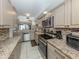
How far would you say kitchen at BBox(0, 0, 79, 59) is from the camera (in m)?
1.67

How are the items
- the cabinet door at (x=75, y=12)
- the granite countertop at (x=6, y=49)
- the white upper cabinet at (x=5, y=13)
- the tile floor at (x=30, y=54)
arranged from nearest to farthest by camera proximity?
the granite countertop at (x=6, y=49) → the cabinet door at (x=75, y=12) → the white upper cabinet at (x=5, y=13) → the tile floor at (x=30, y=54)

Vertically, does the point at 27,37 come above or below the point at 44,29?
below

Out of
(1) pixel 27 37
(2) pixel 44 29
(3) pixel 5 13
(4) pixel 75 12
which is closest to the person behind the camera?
(4) pixel 75 12

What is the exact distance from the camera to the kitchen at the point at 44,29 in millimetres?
1667

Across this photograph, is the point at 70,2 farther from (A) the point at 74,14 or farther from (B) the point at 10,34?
(B) the point at 10,34

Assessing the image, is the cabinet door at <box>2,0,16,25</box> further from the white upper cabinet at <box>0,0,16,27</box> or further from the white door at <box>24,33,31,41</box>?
the white door at <box>24,33,31,41</box>

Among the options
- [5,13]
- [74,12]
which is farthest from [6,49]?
[74,12]

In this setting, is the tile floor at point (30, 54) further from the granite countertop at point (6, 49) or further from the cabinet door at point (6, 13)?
the cabinet door at point (6, 13)

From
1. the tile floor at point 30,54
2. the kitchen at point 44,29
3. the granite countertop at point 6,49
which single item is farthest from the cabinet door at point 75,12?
the tile floor at point 30,54

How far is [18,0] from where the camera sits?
9.14 ft

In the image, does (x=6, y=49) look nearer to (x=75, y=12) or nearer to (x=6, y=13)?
(x=6, y=13)

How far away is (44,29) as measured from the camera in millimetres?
5121

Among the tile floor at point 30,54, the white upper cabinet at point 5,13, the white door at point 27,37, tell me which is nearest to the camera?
the white upper cabinet at point 5,13

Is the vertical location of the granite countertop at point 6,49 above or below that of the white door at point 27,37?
above
